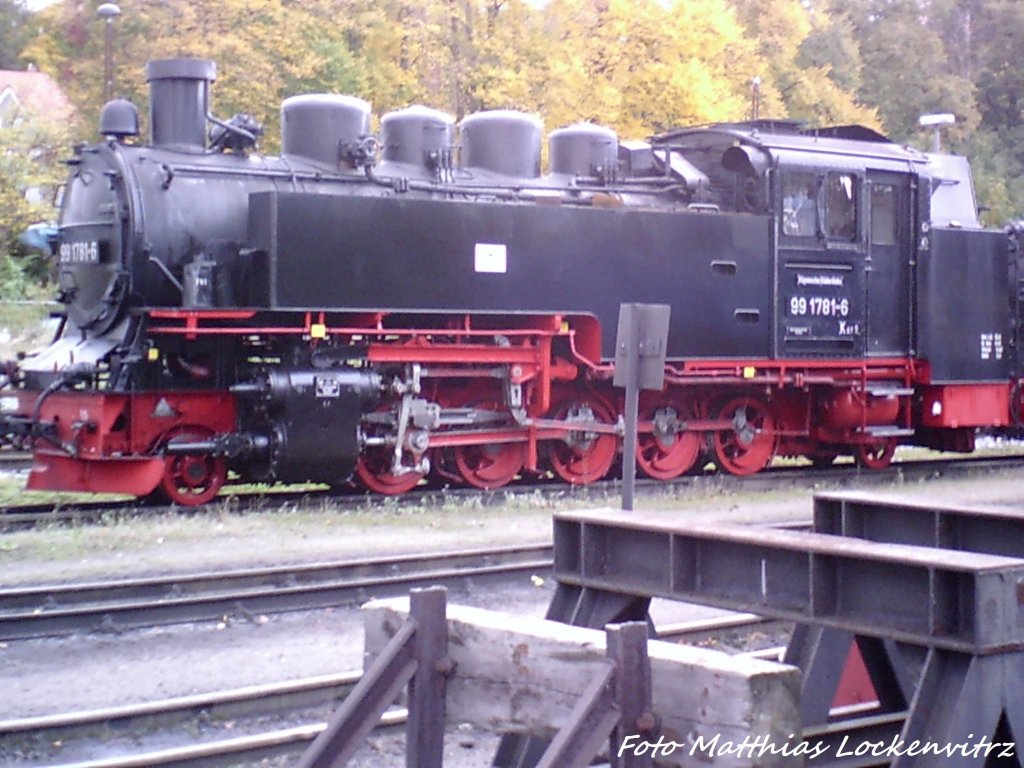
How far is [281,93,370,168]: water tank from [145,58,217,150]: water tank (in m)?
0.92

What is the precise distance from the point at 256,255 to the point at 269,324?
66 cm

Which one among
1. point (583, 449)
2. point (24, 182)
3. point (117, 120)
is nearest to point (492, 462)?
point (583, 449)

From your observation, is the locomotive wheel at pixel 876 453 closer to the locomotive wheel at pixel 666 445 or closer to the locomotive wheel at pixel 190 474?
the locomotive wheel at pixel 666 445

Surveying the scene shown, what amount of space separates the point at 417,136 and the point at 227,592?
6.43 metres

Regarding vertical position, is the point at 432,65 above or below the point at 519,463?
above

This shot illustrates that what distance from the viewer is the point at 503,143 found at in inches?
556

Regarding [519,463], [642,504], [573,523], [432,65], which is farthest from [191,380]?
[432,65]

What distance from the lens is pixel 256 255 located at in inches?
465

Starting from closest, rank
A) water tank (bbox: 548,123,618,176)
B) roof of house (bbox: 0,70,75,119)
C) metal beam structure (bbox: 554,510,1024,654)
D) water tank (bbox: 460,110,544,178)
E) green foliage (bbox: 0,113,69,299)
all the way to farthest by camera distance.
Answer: metal beam structure (bbox: 554,510,1024,654)
water tank (bbox: 460,110,544,178)
water tank (bbox: 548,123,618,176)
green foliage (bbox: 0,113,69,299)
roof of house (bbox: 0,70,75,119)

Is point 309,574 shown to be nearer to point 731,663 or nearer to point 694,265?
point 731,663

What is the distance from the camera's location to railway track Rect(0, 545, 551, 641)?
7.71 meters

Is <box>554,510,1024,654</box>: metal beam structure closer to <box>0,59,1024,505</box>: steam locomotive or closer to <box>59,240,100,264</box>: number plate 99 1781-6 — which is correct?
<box>0,59,1024,505</box>: steam locomotive

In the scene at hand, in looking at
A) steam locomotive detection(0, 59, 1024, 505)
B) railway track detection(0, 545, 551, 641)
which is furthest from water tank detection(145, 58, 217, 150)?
railway track detection(0, 545, 551, 641)

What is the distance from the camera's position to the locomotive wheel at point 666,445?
1428 cm
